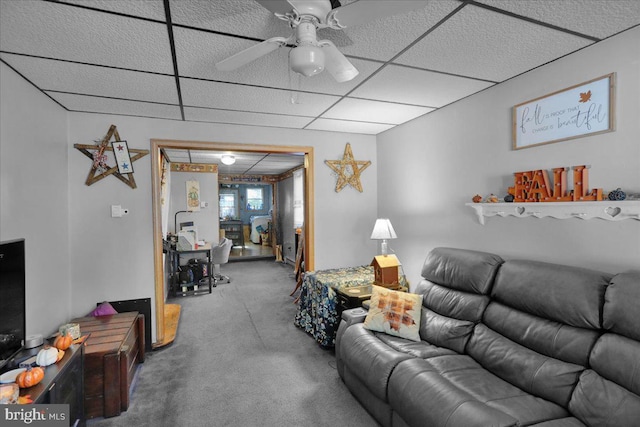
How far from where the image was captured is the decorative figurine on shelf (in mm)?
1722

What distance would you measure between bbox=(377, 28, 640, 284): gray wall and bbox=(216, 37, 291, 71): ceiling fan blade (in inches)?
73.1

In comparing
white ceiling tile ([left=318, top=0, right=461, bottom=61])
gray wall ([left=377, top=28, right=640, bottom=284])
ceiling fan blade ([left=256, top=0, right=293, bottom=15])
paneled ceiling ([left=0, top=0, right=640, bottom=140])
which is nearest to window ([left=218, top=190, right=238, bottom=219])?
gray wall ([left=377, top=28, right=640, bottom=284])

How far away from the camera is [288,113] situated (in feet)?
10.5

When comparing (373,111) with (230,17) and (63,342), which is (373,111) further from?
(63,342)

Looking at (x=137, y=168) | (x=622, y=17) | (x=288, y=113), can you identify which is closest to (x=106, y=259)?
(x=137, y=168)

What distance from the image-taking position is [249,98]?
274cm

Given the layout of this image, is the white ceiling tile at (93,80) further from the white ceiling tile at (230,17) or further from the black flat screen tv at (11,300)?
the black flat screen tv at (11,300)

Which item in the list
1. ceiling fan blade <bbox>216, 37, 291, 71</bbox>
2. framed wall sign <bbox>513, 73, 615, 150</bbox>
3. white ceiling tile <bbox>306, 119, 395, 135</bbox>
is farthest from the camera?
white ceiling tile <bbox>306, 119, 395, 135</bbox>

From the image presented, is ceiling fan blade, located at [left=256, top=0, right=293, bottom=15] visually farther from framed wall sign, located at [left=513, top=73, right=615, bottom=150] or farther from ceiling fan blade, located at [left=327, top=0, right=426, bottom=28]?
framed wall sign, located at [left=513, top=73, right=615, bottom=150]

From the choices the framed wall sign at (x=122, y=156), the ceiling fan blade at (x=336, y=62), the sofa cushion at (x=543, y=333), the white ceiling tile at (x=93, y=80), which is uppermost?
the white ceiling tile at (x=93, y=80)

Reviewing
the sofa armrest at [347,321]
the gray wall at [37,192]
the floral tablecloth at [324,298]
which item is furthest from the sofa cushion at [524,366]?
the gray wall at [37,192]

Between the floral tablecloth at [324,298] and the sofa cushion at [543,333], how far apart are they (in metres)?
1.40

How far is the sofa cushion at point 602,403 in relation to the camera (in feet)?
4.39

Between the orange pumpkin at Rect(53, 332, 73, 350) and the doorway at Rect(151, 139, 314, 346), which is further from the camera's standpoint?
the doorway at Rect(151, 139, 314, 346)
